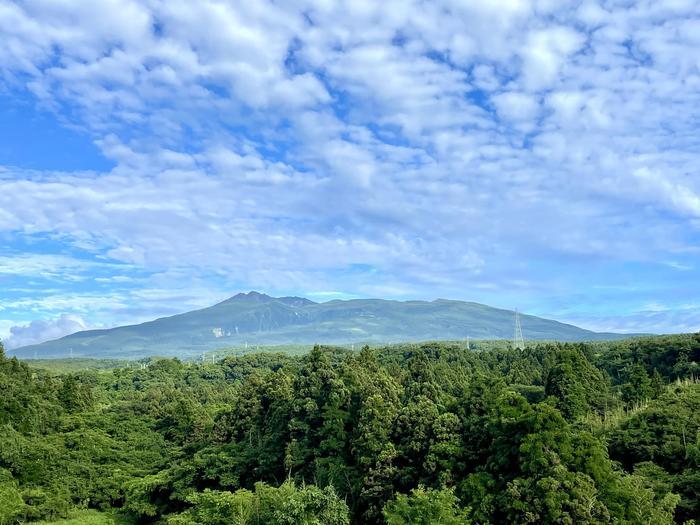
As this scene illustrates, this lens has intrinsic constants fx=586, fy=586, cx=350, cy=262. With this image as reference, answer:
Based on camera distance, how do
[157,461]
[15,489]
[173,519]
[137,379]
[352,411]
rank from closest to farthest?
1. [173,519]
2. [352,411]
3. [15,489]
4. [157,461]
5. [137,379]

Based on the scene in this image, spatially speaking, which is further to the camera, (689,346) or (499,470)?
(689,346)

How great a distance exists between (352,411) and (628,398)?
71.2 feet

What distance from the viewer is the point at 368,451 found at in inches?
1052

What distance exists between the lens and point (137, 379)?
84125 millimetres

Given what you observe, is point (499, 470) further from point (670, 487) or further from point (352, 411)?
point (352, 411)

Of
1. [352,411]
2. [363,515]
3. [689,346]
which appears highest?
[689,346]

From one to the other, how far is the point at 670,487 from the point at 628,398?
19.2 meters

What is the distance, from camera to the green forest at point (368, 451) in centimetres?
2008

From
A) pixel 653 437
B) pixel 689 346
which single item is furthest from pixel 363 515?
pixel 689 346

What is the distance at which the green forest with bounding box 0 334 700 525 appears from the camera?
20.1 meters

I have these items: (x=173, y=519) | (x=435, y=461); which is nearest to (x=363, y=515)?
(x=435, y=461)

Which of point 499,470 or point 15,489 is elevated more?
point 499,470

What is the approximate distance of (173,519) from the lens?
26.9 meters

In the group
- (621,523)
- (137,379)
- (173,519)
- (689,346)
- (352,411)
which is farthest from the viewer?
(137,379)
